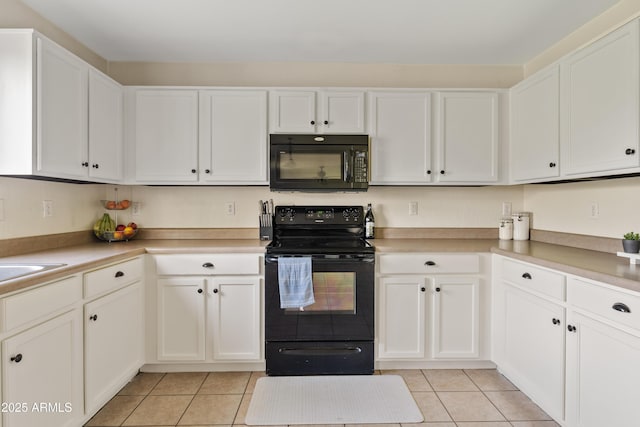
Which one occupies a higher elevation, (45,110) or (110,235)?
(45,110)

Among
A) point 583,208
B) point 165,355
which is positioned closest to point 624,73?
point 583,208

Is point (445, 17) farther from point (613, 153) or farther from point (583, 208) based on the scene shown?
point (583, 208)

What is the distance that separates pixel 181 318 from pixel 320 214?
1.30 meters

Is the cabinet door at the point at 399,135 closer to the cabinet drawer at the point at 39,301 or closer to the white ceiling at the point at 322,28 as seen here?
the white ceiling at the point at 322,28

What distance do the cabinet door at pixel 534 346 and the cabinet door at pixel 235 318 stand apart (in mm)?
1660

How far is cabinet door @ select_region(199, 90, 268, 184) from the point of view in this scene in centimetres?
259

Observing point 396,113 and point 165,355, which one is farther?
point 396,113

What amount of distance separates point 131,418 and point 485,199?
3012 millimetres

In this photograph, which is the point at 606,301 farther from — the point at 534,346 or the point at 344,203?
the point at 344,203

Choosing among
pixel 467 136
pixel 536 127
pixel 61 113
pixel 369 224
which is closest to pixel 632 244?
A: pixel 536 127

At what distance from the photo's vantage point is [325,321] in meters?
2.29

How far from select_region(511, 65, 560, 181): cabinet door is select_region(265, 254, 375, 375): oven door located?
1320 mm

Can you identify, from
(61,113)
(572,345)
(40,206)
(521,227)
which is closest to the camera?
(572,345)

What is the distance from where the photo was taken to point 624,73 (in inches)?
66.1
